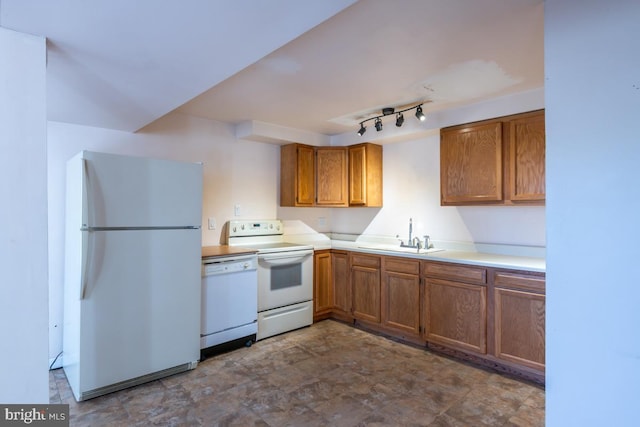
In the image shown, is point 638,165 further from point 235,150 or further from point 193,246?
point 235,150

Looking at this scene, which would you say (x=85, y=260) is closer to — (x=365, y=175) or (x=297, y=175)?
(x=297, y=175)

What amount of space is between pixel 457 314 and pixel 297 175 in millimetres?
2275

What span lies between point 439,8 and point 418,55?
1.59 ft

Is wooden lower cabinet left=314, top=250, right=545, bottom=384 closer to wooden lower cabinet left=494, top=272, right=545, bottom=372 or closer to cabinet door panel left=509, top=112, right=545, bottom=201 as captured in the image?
wooden lower cabinet left=494, top=272, right=545, bottom=372

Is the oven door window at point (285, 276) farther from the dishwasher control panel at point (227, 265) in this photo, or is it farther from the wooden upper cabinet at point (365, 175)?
the wooden upper cabinet at point (365, 175)

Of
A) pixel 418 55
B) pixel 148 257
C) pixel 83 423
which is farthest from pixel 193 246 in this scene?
pixel 418 55

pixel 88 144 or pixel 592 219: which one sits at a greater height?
pixel 88 144

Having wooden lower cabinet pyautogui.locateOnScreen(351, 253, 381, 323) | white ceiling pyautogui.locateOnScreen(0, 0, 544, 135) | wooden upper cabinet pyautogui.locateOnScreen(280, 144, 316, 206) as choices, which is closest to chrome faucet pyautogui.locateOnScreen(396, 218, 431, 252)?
wooden lower cabinet pyautogui.locateOnScreen(351, 253, 381, 323)

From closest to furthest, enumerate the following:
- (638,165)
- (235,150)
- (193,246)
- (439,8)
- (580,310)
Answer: (638,165) → (580,310) → (439,8) → (193,246) → (235,150)

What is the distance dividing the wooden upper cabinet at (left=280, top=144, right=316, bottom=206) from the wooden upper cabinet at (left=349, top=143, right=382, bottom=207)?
0.50m

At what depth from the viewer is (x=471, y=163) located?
3027 mm

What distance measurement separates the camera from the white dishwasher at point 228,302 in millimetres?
2887

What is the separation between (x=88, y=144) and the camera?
2842 mm

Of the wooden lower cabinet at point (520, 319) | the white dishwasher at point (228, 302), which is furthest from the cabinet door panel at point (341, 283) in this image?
the wooden lower cabinet at point (520, 319)
